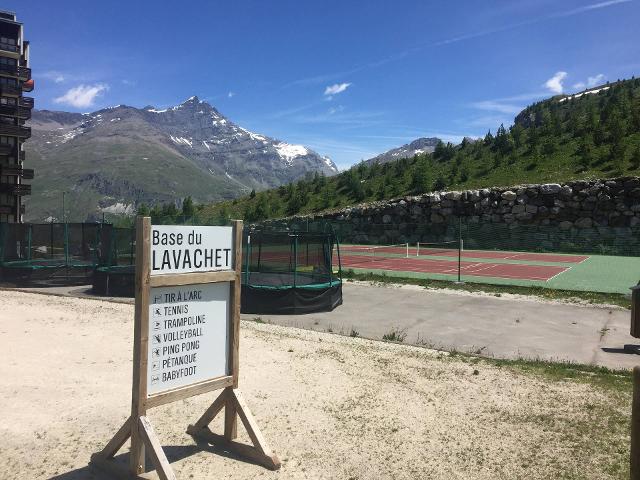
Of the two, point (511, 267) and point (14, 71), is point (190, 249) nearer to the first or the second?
point (511, 267)

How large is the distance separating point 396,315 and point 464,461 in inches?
345

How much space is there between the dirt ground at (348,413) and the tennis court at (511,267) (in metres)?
12.6

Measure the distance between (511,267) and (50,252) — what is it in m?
21.3

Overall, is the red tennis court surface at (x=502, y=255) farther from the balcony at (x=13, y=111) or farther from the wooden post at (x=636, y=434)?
Answer: the balcony at (x=13, y=111)

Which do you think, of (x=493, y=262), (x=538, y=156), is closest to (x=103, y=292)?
(x=493, y=262)

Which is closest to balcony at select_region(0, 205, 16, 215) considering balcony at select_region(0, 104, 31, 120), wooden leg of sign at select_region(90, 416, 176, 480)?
balcony at select_region(0, 104, 31, 120)

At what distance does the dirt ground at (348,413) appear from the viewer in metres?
4.92

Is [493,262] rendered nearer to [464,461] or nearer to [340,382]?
[340,382]

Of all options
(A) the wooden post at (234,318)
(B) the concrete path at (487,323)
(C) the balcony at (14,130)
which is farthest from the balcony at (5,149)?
(A) the wooden post at (234,318)

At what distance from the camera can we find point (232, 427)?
532cm

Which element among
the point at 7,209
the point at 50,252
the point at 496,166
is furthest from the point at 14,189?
the point at 496,166

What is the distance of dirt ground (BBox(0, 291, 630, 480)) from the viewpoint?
16.1 feet

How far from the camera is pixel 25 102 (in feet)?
204

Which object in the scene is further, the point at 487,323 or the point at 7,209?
the point at 7,209
